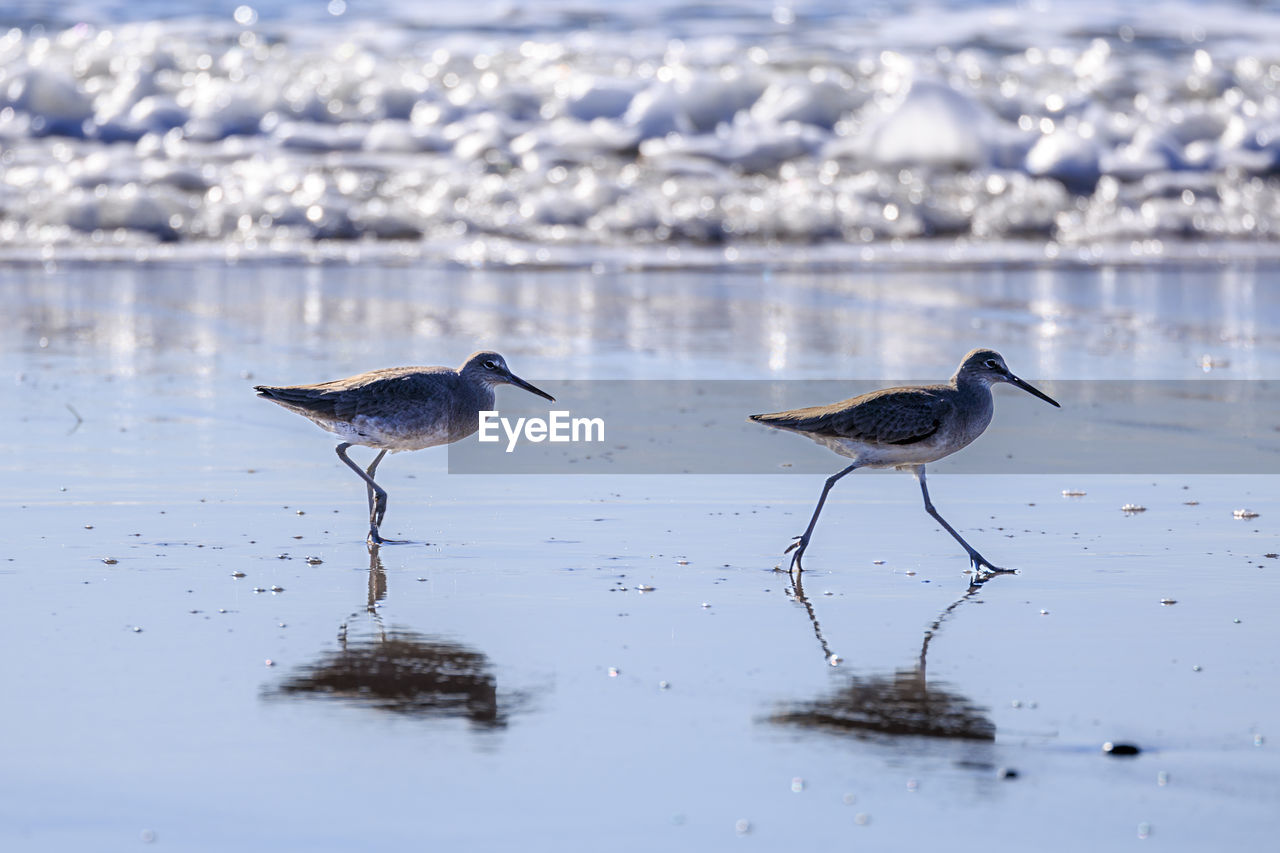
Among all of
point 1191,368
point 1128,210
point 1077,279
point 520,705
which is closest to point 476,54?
point 1128,210

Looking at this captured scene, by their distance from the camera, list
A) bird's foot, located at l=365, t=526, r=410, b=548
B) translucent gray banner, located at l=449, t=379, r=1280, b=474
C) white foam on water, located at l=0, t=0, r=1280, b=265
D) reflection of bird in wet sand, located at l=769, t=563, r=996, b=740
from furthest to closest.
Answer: white foam on water, located at l=0, t=0, r=1280, b=265 < translucent gray banner, located at l=449, t=379, r=1280, b=474 < bird's foot, located at l=365, t=526, r=410, b=548 < reflection of bird in wet sand, located at l=769, t=563, r=996, b=740

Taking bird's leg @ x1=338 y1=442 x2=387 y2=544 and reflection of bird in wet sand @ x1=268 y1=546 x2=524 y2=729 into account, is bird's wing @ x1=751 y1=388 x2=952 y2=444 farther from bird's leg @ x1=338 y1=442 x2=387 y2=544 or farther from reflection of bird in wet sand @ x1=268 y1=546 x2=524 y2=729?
reflection of bird in wet sand @ x1=268 y1=546 x2=524 y2=729

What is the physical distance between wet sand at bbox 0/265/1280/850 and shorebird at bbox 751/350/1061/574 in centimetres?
30

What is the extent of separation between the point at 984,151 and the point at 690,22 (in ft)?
28.1

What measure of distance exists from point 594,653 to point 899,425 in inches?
81.8

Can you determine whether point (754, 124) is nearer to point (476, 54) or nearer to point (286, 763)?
point (476, 54)

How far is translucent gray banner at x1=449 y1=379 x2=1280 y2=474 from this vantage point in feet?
28.5

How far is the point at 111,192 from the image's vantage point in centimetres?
2070

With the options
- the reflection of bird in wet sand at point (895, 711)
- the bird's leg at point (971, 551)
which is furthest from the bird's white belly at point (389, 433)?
the reflection of bird in wet sand at point (895, 711)

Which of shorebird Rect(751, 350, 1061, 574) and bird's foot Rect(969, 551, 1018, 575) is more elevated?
shorebird Rect(751, 350, 1061, 574)

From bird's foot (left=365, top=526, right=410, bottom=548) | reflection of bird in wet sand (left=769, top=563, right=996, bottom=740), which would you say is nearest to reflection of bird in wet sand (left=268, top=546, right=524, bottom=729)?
reflection of bird in wet sand (left=769, top=563, right=996, bottom=740)

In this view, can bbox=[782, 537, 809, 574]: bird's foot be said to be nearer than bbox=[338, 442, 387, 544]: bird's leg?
Yes

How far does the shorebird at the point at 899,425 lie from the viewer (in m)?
7.07

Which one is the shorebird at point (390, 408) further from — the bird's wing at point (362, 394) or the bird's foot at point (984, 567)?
the bird's foot at point (984, 567)
